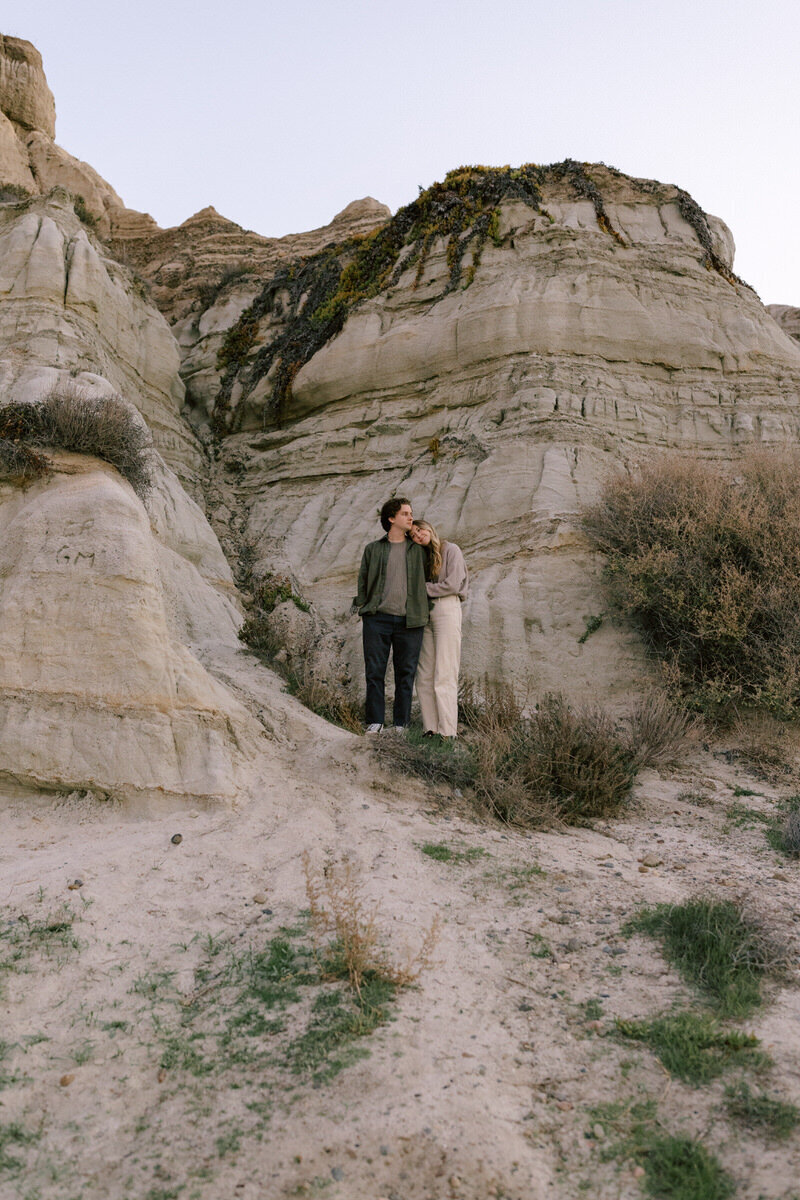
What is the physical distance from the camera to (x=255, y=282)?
1858 cm

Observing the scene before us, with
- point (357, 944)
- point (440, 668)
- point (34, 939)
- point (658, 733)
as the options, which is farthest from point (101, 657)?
point (658, 733)

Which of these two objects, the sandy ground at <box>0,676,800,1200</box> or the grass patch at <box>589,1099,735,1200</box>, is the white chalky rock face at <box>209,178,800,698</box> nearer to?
the sandy ground at <box>0,676,800,1200</box>

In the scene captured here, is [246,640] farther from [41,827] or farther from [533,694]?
[41,827]

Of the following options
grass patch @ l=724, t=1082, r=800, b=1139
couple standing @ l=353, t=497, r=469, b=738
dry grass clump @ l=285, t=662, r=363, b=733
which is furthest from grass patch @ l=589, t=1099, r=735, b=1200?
dry grass clump @ l=285, t=662, r=363, b=733

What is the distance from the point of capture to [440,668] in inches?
262

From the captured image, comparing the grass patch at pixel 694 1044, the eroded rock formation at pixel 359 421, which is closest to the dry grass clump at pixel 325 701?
the eroded rock formation at pixel 359 421

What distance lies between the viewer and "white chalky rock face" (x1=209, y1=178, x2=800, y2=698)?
35.4 ft

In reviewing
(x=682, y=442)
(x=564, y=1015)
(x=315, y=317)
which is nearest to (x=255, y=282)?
(x=315, y=317)

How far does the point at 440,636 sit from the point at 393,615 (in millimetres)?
431

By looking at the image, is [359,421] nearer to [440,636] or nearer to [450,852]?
[440,636]

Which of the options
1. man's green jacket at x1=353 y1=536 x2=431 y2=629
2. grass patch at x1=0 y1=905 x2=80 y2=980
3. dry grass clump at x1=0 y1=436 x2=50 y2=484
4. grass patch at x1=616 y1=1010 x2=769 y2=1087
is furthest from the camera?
dry grass clump at x1=0 y1=436 x2=50 y2=484

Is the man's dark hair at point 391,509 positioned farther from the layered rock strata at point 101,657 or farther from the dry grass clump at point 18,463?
the dry grass clump at point 18,463

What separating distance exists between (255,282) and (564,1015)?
18.2 metres

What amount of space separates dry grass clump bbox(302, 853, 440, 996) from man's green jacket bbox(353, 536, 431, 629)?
282cm
